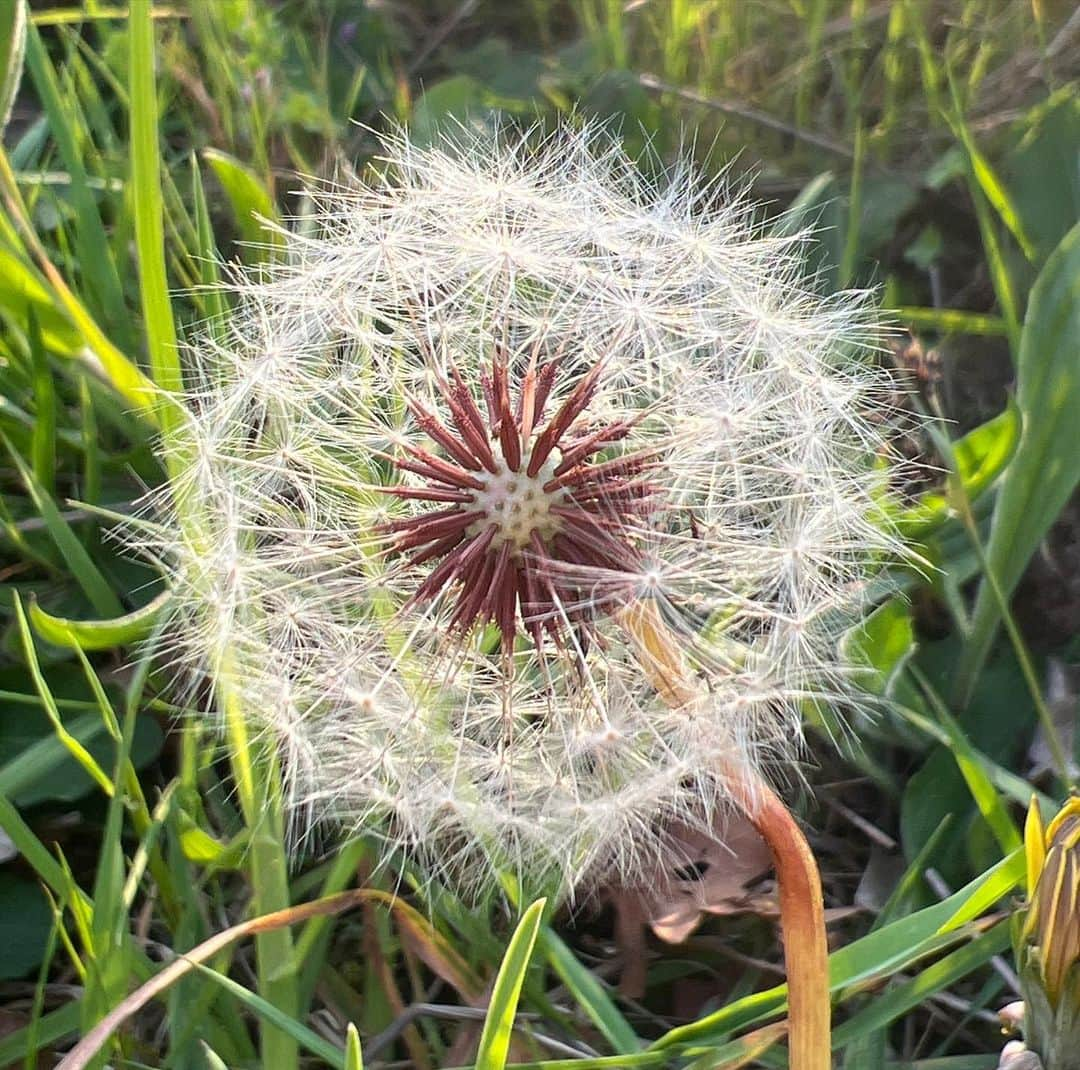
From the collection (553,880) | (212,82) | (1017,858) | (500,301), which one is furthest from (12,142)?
(1017,858)

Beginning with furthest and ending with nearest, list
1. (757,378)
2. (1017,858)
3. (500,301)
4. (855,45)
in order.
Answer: (855,45), (500,301), (757,378), (1017,858)

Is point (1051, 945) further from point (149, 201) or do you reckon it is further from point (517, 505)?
point (149, 201)

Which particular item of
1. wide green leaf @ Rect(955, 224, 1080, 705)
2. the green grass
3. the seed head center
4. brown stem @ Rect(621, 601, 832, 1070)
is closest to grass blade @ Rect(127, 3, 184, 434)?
the green grass

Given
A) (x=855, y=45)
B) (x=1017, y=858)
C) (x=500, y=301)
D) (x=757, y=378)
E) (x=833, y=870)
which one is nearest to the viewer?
(x=1017, y=858)

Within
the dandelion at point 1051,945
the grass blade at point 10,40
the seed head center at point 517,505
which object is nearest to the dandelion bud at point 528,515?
the seed head center at point 517,505

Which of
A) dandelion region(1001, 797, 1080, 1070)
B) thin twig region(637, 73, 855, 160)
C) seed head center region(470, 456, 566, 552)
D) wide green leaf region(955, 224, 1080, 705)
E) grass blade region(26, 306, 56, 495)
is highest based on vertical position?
thin twig region(637, 73, 855, 160)

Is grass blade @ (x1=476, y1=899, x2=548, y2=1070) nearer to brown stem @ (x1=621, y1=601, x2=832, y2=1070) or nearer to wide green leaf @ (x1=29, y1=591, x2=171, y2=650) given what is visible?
brown stem @ (x1=621, y1=601, x2=832, y2=1070)

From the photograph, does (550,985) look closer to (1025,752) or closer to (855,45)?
(1025,752)

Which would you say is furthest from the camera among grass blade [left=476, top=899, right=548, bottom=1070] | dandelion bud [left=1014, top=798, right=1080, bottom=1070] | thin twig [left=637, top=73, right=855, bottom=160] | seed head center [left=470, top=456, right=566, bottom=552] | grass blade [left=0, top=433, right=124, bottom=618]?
thin twig [left=637, top=73, right=855, bottom=160]
